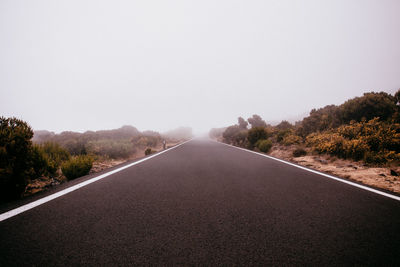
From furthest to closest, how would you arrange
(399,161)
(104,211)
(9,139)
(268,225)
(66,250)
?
(399,161), (9,139), (104,211), (268,225), (66,250)

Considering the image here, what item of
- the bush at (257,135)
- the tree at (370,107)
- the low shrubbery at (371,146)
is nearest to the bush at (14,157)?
the low shrubbery at (371,146)

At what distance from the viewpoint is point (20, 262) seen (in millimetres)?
1162

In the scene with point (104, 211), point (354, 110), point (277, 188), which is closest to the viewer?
point (104, 211)

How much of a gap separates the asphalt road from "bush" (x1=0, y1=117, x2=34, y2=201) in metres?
0.99

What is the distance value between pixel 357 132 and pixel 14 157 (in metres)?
11.0

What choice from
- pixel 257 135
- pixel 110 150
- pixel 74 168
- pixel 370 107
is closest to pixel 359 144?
pixel 370 107

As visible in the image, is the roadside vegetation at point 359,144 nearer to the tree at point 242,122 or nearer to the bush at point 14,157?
the bush at point 14,157

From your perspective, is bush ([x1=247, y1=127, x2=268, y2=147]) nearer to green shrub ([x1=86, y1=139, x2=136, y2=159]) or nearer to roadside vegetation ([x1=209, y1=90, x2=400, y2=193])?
roadside vegetation ([x1=209, y1=90, x2=400, y2=193])

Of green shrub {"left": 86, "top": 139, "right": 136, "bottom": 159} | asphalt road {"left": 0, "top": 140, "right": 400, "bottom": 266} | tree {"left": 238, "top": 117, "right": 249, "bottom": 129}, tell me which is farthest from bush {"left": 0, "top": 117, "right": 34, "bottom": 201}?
tree {"left": 238, "top": 117, "right": 249, "bottom": 129}

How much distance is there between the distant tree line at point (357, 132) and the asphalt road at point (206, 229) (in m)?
3.96

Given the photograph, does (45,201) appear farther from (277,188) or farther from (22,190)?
(277,188)

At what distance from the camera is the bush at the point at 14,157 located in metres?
2.56

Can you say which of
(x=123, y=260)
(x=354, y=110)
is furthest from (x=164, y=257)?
(x=354, y=110)

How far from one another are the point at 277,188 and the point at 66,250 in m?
2.99
